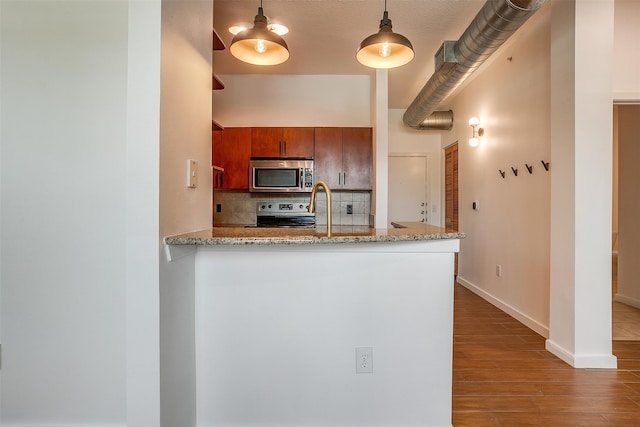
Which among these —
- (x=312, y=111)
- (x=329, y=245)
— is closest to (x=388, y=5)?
(x=312, y=111)

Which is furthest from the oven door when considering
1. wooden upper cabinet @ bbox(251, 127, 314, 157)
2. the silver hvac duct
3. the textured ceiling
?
the silver hvac duct

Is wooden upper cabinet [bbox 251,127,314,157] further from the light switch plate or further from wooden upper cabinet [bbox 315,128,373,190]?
the light switch plate

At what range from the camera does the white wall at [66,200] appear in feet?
5.57

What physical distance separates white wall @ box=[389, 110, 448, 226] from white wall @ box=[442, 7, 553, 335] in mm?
874

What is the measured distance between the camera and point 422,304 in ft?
5.63

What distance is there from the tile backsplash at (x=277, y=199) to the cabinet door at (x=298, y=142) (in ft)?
1.79

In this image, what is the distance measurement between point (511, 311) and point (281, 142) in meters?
3.14

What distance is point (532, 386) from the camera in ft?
7.20

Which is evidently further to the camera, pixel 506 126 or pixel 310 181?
pixel 310 181

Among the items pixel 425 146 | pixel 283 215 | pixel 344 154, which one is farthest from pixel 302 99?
pixel 425 146

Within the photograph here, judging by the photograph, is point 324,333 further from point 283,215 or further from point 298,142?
point 298,142

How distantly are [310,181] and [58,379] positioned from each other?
290cm

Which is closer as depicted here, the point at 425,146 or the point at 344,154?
the point at 344,154

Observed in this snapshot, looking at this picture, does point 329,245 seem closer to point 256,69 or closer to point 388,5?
point 388,5
